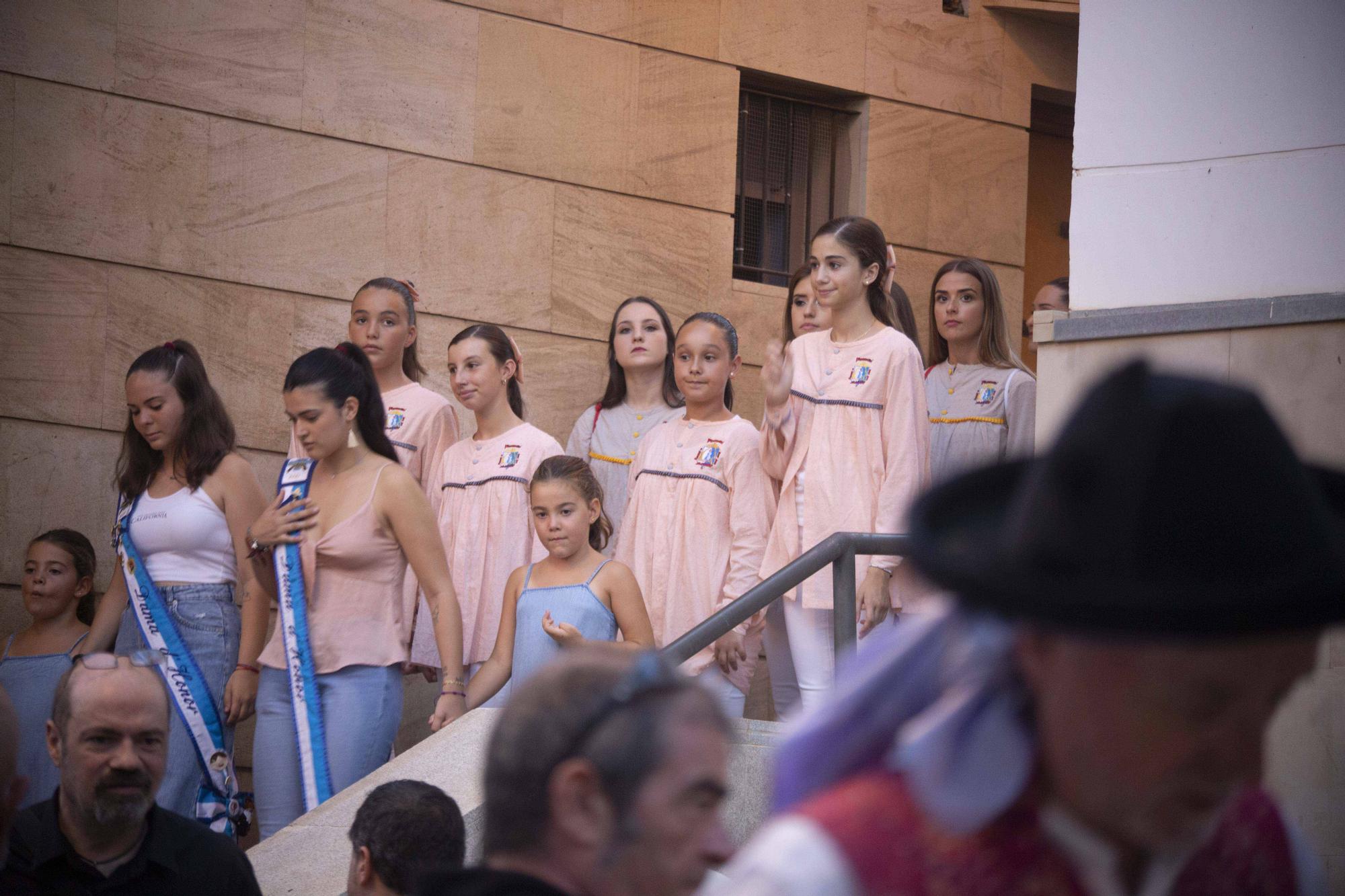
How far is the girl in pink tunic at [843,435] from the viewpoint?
5305 millimetres

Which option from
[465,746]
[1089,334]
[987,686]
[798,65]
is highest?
[798,65]

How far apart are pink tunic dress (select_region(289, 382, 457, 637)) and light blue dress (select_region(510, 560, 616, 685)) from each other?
4.47 ft

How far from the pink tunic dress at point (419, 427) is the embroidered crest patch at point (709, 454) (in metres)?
1.35

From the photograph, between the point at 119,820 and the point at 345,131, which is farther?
the point at 345,131

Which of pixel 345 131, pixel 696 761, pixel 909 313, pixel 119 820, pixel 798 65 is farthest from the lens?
pixel 798 65

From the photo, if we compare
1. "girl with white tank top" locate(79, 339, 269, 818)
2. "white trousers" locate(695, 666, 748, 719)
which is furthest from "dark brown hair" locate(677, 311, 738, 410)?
"girl with white tank top" locate(79, 339, 269, 818)

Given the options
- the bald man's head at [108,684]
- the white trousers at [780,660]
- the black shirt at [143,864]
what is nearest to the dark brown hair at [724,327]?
the white trousers at [780,660]

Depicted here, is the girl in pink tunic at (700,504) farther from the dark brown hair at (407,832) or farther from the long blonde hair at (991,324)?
the dark brown hair at (407,832)

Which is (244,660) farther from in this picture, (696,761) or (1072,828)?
(1072,828)

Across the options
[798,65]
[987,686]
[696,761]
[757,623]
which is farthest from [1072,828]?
[798,65]

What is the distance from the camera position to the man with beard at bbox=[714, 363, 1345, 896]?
1165 mm

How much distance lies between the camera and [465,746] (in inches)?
182

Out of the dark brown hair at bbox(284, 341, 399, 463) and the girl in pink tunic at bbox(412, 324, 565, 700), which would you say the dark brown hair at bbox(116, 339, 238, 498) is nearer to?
the dark brown hair at bbox(284, 341, 399, 463)

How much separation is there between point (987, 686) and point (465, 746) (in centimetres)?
350
